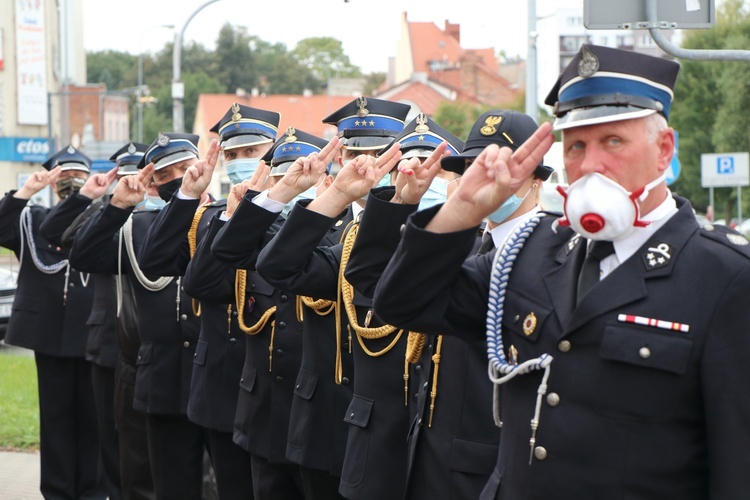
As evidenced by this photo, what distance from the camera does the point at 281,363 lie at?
233 inches

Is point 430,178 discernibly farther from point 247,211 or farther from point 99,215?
point 99,215

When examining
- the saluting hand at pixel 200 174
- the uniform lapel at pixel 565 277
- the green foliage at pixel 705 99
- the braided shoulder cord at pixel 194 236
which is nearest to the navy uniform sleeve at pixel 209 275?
the saluting hand at pixel 200 174

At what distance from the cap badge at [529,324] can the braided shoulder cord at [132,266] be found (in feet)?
14.2

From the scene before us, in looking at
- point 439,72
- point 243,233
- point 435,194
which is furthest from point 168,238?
point 439,72

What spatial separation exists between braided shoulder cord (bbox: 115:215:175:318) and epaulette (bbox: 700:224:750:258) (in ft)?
15.1

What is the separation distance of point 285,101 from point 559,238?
296 feet

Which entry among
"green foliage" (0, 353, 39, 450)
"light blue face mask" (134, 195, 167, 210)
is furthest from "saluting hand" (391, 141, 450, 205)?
"green foliage" (0, 353, 39, 450)

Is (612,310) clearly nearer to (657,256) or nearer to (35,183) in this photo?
(657,256)

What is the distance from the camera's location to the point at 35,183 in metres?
8.90

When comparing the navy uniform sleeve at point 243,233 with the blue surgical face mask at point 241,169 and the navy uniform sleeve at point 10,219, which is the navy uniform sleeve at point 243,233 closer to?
the blue surgical face mask at point 241,169

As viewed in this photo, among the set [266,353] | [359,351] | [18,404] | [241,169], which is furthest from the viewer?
[18,404]

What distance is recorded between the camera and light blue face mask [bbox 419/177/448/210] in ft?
16.0

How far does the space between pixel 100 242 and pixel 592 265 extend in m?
4.87

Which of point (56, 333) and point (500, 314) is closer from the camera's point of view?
point (500, 314)
